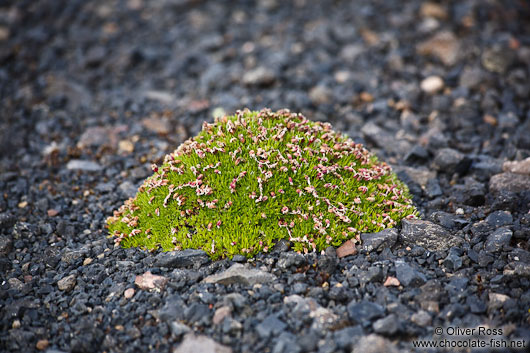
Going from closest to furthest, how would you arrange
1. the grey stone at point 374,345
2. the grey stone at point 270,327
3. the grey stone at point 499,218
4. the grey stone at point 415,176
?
the grey stone at point 374,345, the grey stone at point 270,327, the grey stone at point 499,218, the grey stone at point 415,176

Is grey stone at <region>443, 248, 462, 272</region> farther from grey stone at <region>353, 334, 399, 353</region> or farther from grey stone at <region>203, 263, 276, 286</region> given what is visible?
grey stone at <region>203, 263, 276, 286</region>

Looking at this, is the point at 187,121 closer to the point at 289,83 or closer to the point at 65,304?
the point at 289,83

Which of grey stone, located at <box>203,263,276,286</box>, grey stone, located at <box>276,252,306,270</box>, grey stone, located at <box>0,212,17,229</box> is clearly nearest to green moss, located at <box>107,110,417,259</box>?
grey stone, located at <box>276,252,306,270</box>

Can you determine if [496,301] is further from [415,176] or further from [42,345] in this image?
[42,345]

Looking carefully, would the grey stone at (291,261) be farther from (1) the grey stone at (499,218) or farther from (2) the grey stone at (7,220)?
(2) the grey stone at (7,220)

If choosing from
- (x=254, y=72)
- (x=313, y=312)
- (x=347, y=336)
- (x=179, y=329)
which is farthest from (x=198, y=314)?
(x=254, y=72)

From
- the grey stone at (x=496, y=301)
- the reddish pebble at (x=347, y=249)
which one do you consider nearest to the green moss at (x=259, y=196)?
the reddish pebble at (x=347, y=249)
